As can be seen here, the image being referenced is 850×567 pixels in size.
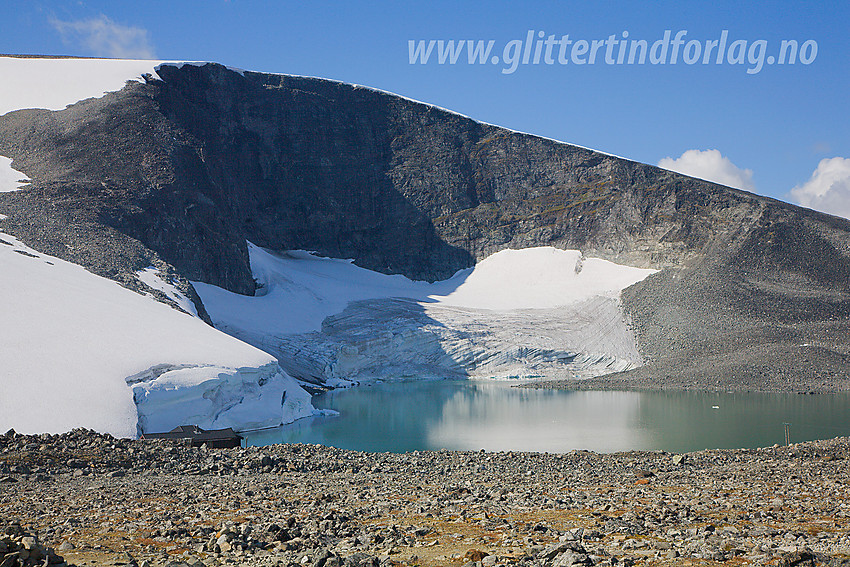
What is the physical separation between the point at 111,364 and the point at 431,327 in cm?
2226

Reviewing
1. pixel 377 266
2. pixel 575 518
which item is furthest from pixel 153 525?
pixel 377 266

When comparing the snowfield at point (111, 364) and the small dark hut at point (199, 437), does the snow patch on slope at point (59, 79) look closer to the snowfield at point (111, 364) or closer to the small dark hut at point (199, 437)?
the snowfield at point (111, 364)

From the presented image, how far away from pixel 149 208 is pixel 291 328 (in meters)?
9.01

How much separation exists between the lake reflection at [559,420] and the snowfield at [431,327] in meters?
3.94

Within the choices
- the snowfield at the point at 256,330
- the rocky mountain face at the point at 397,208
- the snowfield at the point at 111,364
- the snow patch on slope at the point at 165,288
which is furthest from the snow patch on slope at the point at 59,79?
the snowfield at the point at 111,364

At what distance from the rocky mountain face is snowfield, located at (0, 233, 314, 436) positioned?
3375 millimetres

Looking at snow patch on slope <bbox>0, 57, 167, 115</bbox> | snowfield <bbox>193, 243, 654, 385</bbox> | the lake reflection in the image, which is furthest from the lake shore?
snow patch on slope <bbox>0, 57, 167, 115</bbox>

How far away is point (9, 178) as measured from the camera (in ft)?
106

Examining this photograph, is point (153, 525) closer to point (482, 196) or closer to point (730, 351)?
point (730, 351)

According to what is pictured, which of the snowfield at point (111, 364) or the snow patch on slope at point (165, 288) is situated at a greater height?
the snow patch on slope at point (165, 288)

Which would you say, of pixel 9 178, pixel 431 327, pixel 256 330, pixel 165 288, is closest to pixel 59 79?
pixel 9 178

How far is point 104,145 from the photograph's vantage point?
3706cm

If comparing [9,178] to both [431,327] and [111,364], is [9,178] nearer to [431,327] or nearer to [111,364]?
[111,364]

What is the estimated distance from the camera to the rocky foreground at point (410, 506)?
556 cm
